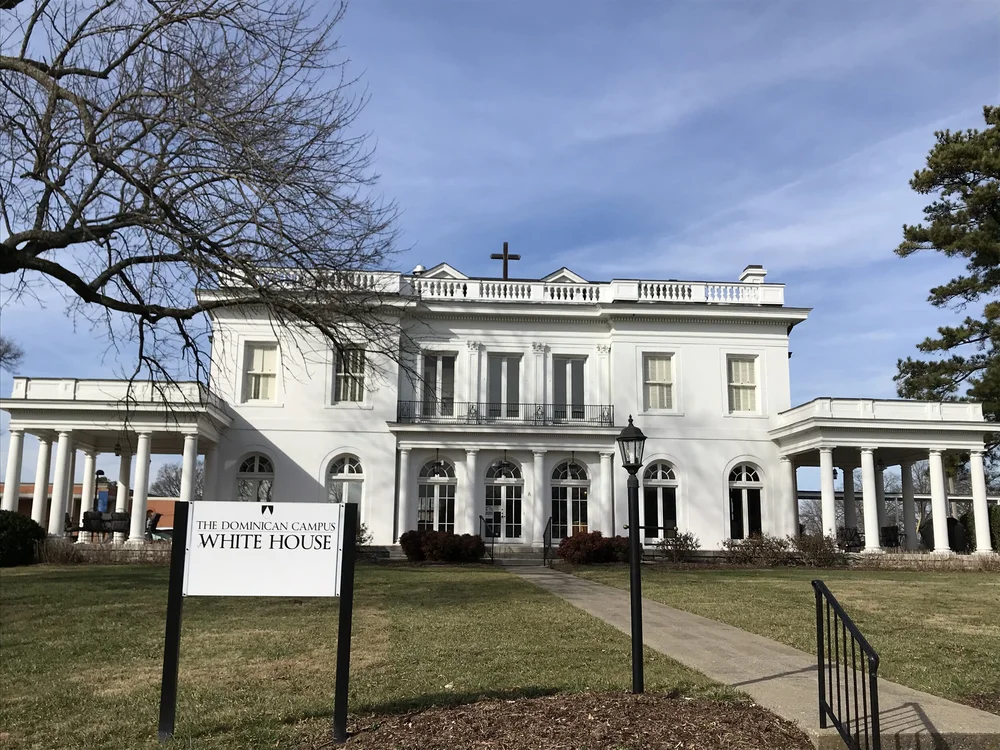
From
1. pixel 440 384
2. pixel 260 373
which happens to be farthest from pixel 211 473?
pixel 440 384

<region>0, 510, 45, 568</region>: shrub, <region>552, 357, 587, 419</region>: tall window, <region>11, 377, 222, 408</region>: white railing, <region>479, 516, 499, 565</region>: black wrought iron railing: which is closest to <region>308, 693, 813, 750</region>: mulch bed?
<region>0, 510, 45, 568</region>: shrub

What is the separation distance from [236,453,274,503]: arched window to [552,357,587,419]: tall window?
34.0 feet

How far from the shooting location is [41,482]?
27.0 m

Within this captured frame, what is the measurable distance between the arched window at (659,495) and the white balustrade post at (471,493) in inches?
234

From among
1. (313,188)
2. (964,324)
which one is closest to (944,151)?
(964,324)

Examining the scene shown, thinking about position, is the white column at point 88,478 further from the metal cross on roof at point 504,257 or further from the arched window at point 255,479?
the metal cross on roof at point 504,257

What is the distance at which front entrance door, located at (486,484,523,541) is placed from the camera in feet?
97.5

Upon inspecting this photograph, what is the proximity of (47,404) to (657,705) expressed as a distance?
82.6 feet

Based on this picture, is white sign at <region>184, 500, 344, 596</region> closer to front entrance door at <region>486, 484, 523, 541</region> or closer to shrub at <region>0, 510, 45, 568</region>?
shrub at <region>0, 510, 45, 568</region>

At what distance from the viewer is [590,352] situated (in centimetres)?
3145

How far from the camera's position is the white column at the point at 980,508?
2745cm

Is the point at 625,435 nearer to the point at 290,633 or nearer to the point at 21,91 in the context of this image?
the point at 290,633

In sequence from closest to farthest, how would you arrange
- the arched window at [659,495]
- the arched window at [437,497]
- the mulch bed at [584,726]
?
the mulch bed at [584,726] < the arched window at [437,497] < the arched window at [659,495]

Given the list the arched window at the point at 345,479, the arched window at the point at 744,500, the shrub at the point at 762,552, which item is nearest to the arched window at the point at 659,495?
the arched window at the point at 744,500
